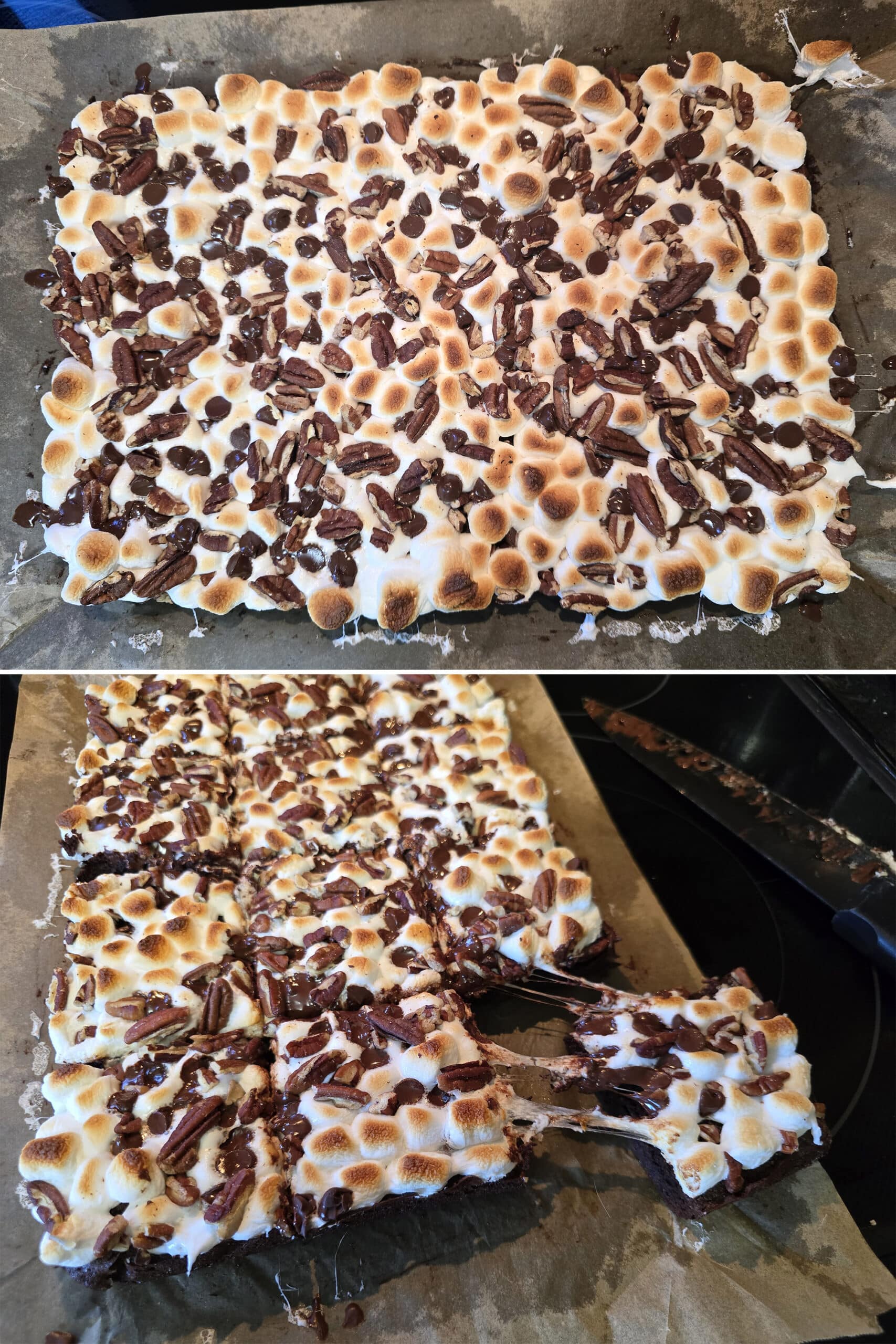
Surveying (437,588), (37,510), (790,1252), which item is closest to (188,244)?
(37,510)

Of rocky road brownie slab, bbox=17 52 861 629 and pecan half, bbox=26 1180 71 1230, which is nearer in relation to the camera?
pecan half, bbox=26 1180 71 1230

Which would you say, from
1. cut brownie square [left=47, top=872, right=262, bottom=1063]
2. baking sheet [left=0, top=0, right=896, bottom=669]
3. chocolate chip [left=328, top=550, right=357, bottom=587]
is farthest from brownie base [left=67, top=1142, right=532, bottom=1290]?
chocolate chip [left=328, top=550, right=357, bottom=587]

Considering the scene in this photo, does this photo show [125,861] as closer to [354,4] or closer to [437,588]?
[437,588]

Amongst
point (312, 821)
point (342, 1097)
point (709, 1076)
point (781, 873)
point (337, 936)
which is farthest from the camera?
point (781, 873)

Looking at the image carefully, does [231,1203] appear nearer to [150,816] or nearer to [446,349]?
[150,816]

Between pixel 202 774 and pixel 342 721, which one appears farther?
pixel 342 721

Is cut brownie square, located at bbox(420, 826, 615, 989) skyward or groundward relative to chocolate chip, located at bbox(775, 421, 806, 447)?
groundward

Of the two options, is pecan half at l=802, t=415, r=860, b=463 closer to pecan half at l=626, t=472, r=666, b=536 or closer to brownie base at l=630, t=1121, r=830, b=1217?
pecan half at l=626, t=472, r=666, b=536

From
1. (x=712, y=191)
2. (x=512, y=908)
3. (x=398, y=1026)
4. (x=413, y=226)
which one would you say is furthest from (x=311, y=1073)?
(x=712, y=191)
